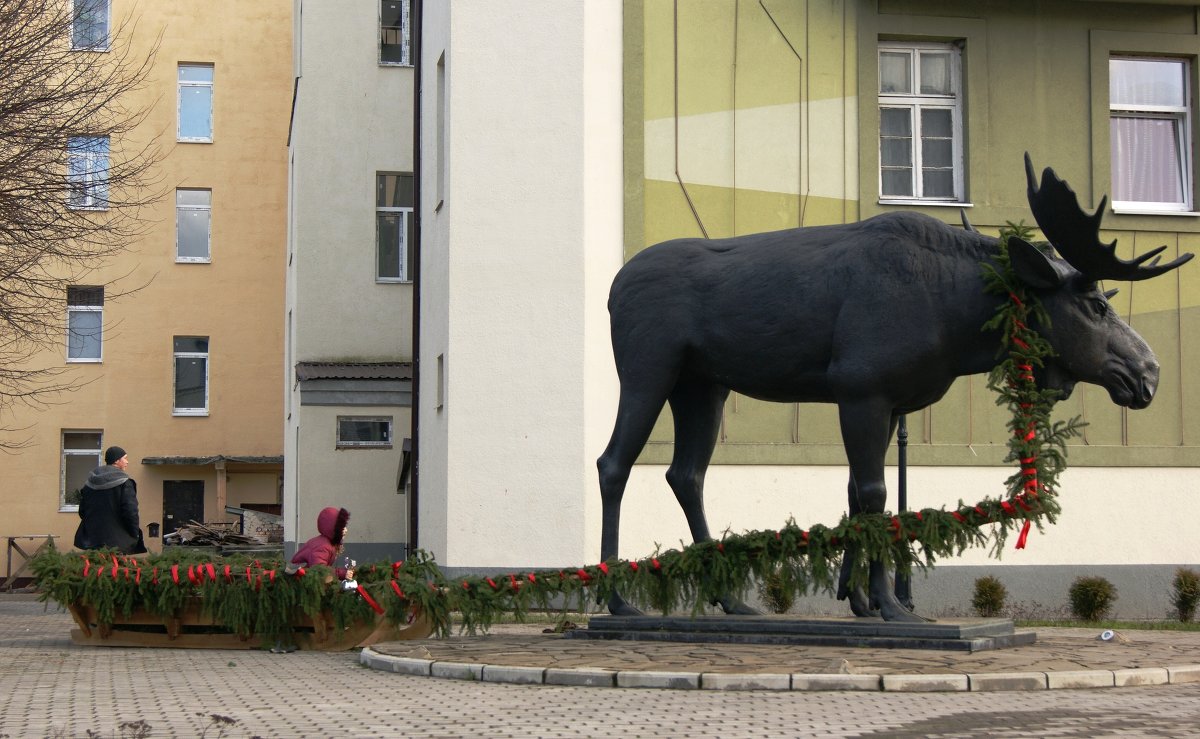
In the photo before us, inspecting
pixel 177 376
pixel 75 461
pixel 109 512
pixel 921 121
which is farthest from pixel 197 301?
pixel 921 121

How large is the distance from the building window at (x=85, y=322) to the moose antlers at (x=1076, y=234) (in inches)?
1280

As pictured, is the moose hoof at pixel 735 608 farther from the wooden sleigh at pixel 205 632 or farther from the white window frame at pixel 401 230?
the white window frame at pixel 401 230

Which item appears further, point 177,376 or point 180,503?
point 177,376

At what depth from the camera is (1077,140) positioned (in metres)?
18.1

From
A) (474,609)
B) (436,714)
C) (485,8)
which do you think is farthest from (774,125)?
(436,714)

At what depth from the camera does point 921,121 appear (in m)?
18.2

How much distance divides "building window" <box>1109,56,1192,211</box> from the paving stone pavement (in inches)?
376

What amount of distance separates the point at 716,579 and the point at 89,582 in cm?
506

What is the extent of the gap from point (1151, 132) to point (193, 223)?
2731 centimetres

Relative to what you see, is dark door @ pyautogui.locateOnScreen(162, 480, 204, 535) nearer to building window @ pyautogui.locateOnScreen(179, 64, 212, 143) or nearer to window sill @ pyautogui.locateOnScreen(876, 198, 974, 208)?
building window @ pyautogui.locateOnScreen(179, 64, 212, 143)

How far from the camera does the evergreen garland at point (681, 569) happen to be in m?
9.81

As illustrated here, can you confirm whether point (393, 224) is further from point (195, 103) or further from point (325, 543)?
point (325, 543)

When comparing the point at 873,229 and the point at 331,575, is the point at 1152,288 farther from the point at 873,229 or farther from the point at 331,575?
the point at 331,575

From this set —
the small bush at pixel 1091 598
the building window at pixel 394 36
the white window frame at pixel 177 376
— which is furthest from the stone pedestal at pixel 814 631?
the white window frame at pixel 177 376
